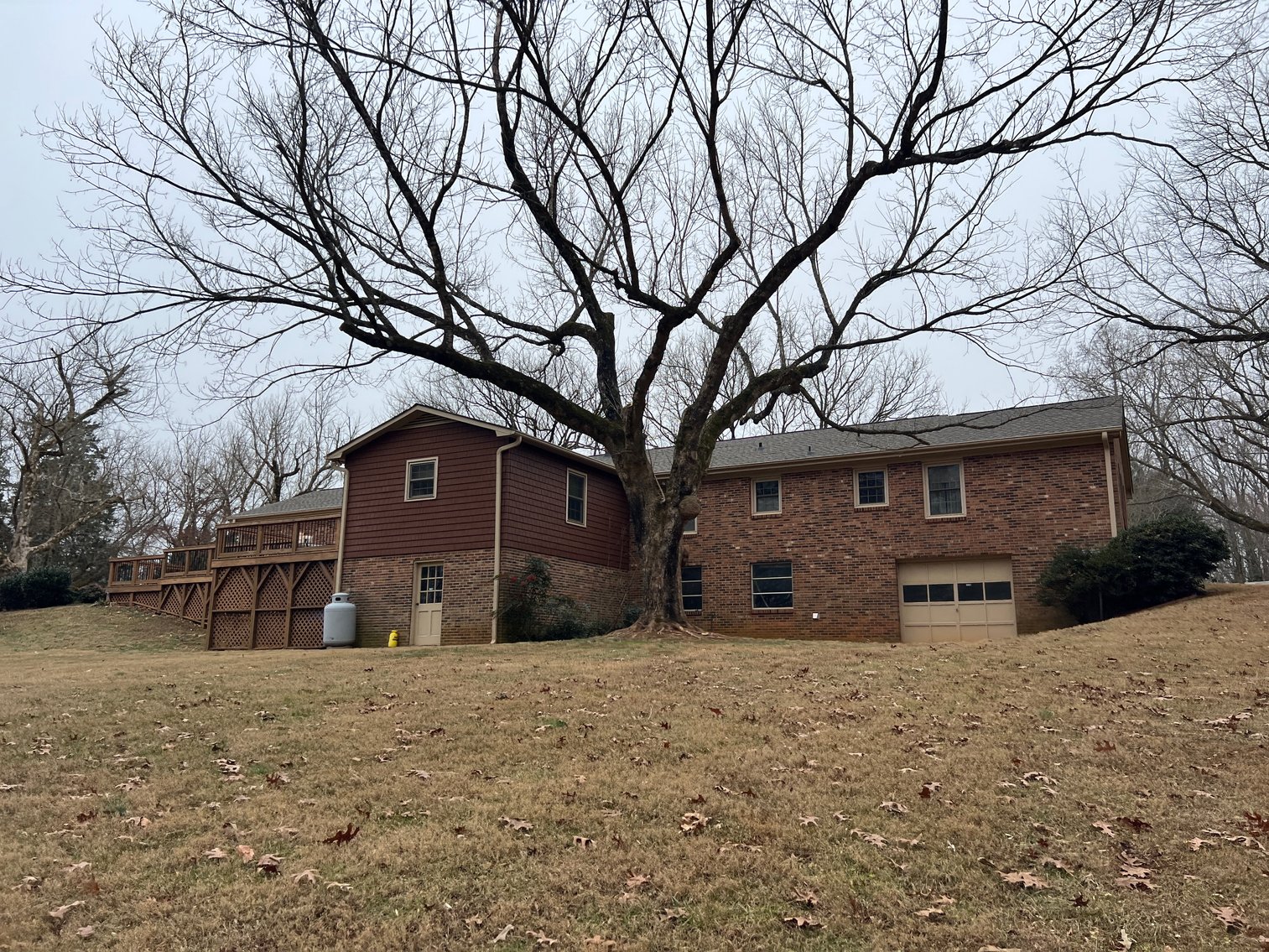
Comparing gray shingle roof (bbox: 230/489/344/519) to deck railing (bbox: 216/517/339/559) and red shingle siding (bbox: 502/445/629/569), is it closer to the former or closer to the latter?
deck railing (bbox: 216/517/339/559)

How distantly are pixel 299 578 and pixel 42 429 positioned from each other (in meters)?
17.0

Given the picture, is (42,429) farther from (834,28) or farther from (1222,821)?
(1222,821)

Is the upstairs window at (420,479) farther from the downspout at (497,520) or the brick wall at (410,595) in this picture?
the downspout at (497,520)

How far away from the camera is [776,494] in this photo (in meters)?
23.5

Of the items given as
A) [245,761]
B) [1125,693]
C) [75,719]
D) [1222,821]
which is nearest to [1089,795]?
[1222,821]

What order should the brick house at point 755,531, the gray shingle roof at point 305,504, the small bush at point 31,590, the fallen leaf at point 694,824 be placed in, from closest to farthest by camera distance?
the fallen leaf at point 694,824 → the brick house at point 755,531 → the gray shingle roof at point 305,504 → the small bush at point 31,590

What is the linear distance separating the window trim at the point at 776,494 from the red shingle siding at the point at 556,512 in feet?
12.4

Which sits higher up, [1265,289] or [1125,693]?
[1265,289]

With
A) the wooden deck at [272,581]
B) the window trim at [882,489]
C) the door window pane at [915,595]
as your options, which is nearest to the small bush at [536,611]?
the wooden deck at [272,581]

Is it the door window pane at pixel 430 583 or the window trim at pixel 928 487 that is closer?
the window trim at pixel 928 487

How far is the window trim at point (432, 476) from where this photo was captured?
71.6 feet

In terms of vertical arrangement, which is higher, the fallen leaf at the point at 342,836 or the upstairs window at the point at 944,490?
the upstairs window at the point at 944,490

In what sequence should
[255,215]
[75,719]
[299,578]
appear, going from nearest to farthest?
[75,719] → [255,215] → [299,578]

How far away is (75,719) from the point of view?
29.9ft
